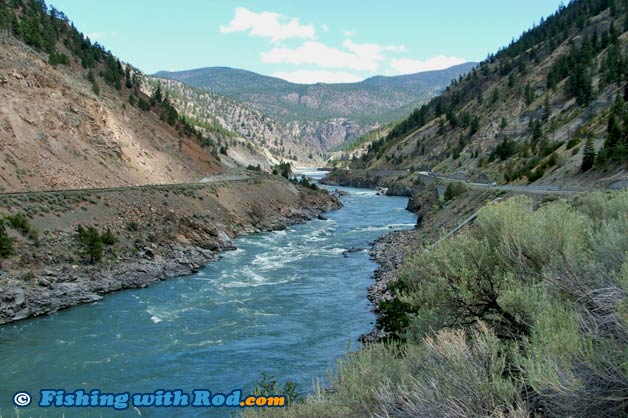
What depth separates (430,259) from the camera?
1350cm

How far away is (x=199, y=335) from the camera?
22.0 m

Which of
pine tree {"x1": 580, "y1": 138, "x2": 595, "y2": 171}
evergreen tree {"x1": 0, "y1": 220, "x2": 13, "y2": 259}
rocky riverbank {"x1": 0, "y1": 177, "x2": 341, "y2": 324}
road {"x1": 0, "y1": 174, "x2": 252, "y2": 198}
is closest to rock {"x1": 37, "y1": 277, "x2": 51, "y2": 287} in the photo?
rocky riverbank {"x1": 0, "y1": 177, "x2": 341, "y2": 324}

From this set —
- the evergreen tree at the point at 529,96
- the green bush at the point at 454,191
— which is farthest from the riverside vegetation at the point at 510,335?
the evergreen tree at the point at 529,96

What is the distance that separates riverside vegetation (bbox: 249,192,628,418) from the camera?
611 cm

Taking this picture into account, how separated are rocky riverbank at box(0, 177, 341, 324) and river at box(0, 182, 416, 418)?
121 cm

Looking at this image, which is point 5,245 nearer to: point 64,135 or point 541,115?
point 64,135

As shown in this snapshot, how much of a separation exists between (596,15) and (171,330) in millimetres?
122553

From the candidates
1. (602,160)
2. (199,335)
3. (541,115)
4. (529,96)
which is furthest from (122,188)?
(529,96)

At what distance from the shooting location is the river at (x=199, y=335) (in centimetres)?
1731

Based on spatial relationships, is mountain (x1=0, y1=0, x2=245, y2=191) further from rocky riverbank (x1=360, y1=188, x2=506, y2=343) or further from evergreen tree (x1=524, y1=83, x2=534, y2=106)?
evergreen tree (x1=524, y1=83, x2=534, y2=106)

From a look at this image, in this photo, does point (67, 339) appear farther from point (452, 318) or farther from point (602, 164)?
point (602, 164)

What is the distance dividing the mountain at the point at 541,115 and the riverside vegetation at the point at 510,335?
2436 centimetres

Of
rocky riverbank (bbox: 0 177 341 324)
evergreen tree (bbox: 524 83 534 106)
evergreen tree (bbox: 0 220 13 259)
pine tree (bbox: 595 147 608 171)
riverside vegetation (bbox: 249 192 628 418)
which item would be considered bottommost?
rocky riverbank (bbox: 0 177 341 324)

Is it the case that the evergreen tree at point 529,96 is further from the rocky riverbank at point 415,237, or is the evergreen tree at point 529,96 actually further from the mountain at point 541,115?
the rocky riverbank at point 415,237
